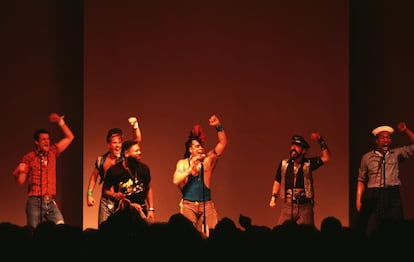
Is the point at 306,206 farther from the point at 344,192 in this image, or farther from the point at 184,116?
the point at 184,116

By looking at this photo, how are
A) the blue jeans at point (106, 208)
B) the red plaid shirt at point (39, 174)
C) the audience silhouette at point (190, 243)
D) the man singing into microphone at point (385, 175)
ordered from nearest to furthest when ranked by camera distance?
the audience silhouette at point (190, 243) → the blue jeans at point (106, 208) → the red plaid shirt at point (39, 174) → the man singing into microphone at point (385, 175)

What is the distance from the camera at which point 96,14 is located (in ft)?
29.9

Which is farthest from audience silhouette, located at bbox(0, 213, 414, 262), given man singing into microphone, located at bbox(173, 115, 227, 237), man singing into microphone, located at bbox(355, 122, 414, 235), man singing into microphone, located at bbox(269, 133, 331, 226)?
man singing into microphone, located at bbox(355, 122, 414, 235)

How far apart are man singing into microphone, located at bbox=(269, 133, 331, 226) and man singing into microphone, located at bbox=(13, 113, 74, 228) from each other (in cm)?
235

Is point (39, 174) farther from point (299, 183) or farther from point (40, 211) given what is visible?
point (299, 183)

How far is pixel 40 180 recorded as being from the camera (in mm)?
7320

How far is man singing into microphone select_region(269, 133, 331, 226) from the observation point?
786 centimetres

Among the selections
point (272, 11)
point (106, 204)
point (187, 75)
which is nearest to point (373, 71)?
point (272, 11)

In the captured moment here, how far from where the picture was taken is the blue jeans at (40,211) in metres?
7.41

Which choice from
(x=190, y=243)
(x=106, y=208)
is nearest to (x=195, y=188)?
(x=106, y=208)

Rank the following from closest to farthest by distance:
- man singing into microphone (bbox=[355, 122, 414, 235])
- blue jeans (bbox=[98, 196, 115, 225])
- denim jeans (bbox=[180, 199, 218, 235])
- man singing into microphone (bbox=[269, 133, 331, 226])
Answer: blue jeans (bbox=[98, 196, 115, 225])
denim jeans (bbox=[180, 199, 218, 235])
man singing into microphone (bbox=[269, 133, 331, 226])
man singing into microphone (bbox=[355, 122, 414, 235])

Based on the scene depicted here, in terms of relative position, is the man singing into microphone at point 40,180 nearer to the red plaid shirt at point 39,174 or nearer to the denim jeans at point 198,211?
the red plaid shirt at point 39,174

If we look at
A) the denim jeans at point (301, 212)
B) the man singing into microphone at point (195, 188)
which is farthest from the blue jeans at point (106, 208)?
the denim jeans at point (301, 212)

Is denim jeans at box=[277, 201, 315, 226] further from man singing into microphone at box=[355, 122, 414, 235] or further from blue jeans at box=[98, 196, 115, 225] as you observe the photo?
blue jeans at box=[98, 196, 115, 225]
